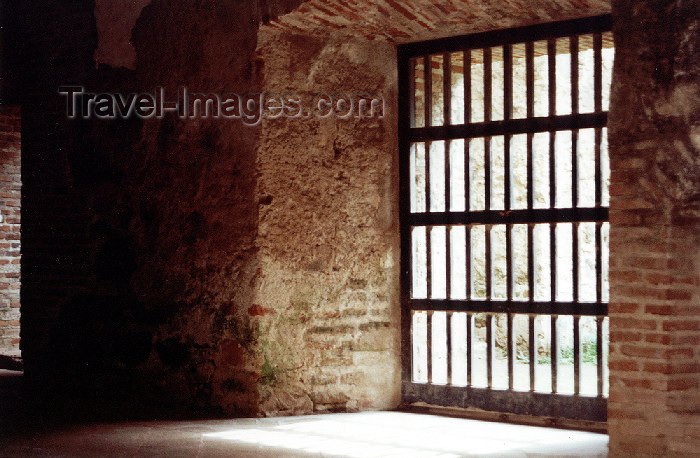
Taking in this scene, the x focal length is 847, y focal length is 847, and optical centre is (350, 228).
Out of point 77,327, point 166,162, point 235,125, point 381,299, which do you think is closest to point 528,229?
point 381,299

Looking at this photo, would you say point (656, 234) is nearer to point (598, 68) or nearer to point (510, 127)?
point (598, 68)

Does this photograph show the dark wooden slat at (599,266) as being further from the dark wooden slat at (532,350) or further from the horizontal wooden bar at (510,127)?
the horizontal wooden bar at (510,127)

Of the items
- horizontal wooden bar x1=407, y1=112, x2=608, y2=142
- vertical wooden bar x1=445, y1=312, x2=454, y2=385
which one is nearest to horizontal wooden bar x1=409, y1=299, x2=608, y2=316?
vertical wooden bar x1=445, y1=312, x2=454, y2=385

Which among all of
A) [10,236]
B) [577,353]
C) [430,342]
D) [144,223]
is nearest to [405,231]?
[430,342]

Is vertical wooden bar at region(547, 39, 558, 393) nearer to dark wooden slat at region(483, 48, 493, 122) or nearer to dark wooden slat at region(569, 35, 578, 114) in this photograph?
dark wooden slat at region(569, 35, 578, 114)

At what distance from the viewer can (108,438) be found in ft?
14.4

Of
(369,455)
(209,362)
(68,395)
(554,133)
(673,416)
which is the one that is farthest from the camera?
(68,395)

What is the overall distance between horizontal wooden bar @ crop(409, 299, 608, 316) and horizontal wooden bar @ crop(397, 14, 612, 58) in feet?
4.87

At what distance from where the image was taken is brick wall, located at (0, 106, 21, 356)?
7.60 metres

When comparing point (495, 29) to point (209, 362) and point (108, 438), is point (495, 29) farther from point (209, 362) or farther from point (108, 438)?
point (108, 438)

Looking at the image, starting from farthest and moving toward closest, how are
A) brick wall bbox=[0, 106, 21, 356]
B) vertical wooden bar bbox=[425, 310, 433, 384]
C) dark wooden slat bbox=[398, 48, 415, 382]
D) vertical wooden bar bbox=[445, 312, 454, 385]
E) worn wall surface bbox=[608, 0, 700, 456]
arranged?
brick wall bbox=[0, 106, 21, 356]
dark wooden slat bbox=[398, 48, 415, 382]
vertical wooden bar bbox=[425, 310, 433, 384]
vertical wooden bar bbox=[445, 312, 454, 385]
worn wall surface bbox=[608, 0, 700, 456]

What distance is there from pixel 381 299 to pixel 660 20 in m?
2.38

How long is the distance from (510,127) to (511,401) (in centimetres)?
157

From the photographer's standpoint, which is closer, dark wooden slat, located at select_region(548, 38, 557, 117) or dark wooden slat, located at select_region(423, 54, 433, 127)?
dark wooden slat, located at select_region(548, 38, 557, 117)
